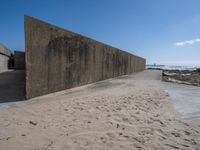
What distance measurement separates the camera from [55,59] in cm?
613

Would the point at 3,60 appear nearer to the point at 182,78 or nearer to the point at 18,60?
Answer: the point at 18,60

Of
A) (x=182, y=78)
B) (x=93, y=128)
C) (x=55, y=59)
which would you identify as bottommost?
(x=93, y=128)

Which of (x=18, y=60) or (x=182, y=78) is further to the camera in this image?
(x=18, y=60)

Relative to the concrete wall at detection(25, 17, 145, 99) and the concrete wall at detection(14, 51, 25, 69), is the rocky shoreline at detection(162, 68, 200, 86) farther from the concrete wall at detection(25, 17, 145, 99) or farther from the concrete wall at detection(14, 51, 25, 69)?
the concrete wall at detection(14, 51, 25, 69)

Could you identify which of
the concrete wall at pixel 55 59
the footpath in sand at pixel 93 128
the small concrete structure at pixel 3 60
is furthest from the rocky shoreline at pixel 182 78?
the small concrete structure at pixel 3 60

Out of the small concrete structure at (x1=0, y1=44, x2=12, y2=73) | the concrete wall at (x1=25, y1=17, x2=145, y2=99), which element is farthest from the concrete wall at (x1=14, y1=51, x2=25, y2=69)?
the concrete wall at (x1=25, y1=17, x2=145, y2=99)

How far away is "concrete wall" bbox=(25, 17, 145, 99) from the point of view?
5172 mm

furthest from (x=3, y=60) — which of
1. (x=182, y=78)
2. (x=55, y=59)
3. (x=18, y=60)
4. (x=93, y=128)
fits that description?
(x=182, y=78)

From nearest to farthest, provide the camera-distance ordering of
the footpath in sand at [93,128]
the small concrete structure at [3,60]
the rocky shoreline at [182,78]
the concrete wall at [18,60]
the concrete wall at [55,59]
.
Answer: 1. the footpath in sand at [93,128]
2. the concrete wall at [55,59]
3. the rocky shoreline at [182,78]
4. the small concrete structure at [3,60]
5. the concrete wall at [18,60]

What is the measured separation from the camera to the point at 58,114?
3.72 metres

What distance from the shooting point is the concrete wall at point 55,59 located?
517 cm

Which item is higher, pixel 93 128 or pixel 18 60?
pixel 18 60

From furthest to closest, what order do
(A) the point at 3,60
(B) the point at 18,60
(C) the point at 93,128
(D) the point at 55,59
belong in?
(B) the point at 18,60 < (A) the point at 3,60 < (D) the point at 55,59 < (C) the point at 93,128

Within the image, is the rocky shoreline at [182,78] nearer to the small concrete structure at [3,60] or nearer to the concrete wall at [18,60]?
the small concrete structure at [3,60]
